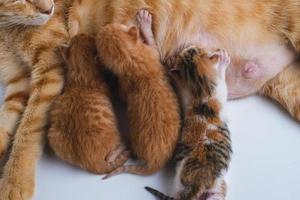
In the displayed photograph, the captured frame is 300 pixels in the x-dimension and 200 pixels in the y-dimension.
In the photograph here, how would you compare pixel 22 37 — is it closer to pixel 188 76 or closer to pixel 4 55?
pixel 4 55

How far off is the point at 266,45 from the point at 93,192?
80 cm

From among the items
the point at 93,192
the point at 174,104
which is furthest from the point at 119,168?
the point at 174,104

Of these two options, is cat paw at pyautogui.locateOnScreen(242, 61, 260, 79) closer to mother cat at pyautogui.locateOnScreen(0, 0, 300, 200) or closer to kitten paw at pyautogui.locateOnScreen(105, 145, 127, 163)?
mother cat at pyautogui.locateOnScreen(0, 0, 300, 200)

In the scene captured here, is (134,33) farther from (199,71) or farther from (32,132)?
(32,132)

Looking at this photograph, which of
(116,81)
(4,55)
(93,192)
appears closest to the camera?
(93,192)

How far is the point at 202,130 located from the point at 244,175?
0.24m

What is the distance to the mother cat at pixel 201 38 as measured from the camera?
171cm

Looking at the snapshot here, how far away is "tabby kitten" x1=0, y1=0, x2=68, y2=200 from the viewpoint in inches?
62.1

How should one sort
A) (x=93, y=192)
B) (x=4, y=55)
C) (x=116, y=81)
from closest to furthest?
1. (x=93, y=192)
2. (x=116, y=81)
3. (x=4, y=55)

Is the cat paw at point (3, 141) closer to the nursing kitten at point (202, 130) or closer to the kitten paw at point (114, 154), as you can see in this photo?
the kitten paw at point (114, 154)

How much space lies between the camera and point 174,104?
1.56 m

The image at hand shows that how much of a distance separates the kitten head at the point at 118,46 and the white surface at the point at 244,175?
0.37 m

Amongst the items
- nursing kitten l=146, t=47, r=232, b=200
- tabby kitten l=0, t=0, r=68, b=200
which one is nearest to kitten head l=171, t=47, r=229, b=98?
nursing kitten l=146, t=47, r=232, b=200

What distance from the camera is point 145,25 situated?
1722 mm
